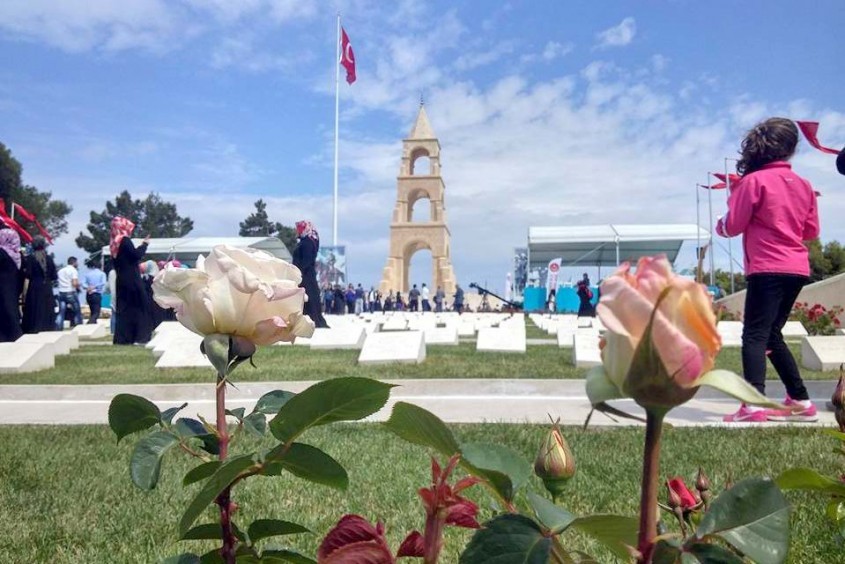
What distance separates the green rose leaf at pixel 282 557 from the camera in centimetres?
73

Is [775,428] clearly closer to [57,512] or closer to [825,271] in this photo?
[57,512]

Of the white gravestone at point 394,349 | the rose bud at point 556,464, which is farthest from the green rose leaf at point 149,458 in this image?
the white gravestone at point 394,349

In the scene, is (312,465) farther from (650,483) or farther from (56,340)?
(56,340)

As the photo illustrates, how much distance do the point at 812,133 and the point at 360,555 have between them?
271 centimetres

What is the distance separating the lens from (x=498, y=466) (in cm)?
57

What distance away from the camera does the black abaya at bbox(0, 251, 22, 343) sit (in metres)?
9.48

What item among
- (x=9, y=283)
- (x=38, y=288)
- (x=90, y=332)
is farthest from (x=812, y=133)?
(x=90, y=332)

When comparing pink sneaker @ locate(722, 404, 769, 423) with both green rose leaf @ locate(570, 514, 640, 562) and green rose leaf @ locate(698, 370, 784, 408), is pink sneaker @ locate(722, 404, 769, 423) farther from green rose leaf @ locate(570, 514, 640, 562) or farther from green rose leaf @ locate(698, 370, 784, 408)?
green rose leaf @ locate(698, 370, 784, 408)

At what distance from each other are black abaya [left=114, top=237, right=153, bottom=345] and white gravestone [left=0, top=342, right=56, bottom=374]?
9.54 feet

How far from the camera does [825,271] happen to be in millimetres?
28594

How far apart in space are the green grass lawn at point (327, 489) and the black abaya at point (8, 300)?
644 centimetres

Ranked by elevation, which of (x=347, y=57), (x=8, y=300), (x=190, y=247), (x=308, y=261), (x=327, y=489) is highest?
(x=347, y=57)

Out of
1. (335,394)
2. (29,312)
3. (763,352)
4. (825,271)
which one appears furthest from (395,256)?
(335,394)

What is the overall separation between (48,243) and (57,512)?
10347 millimetres
